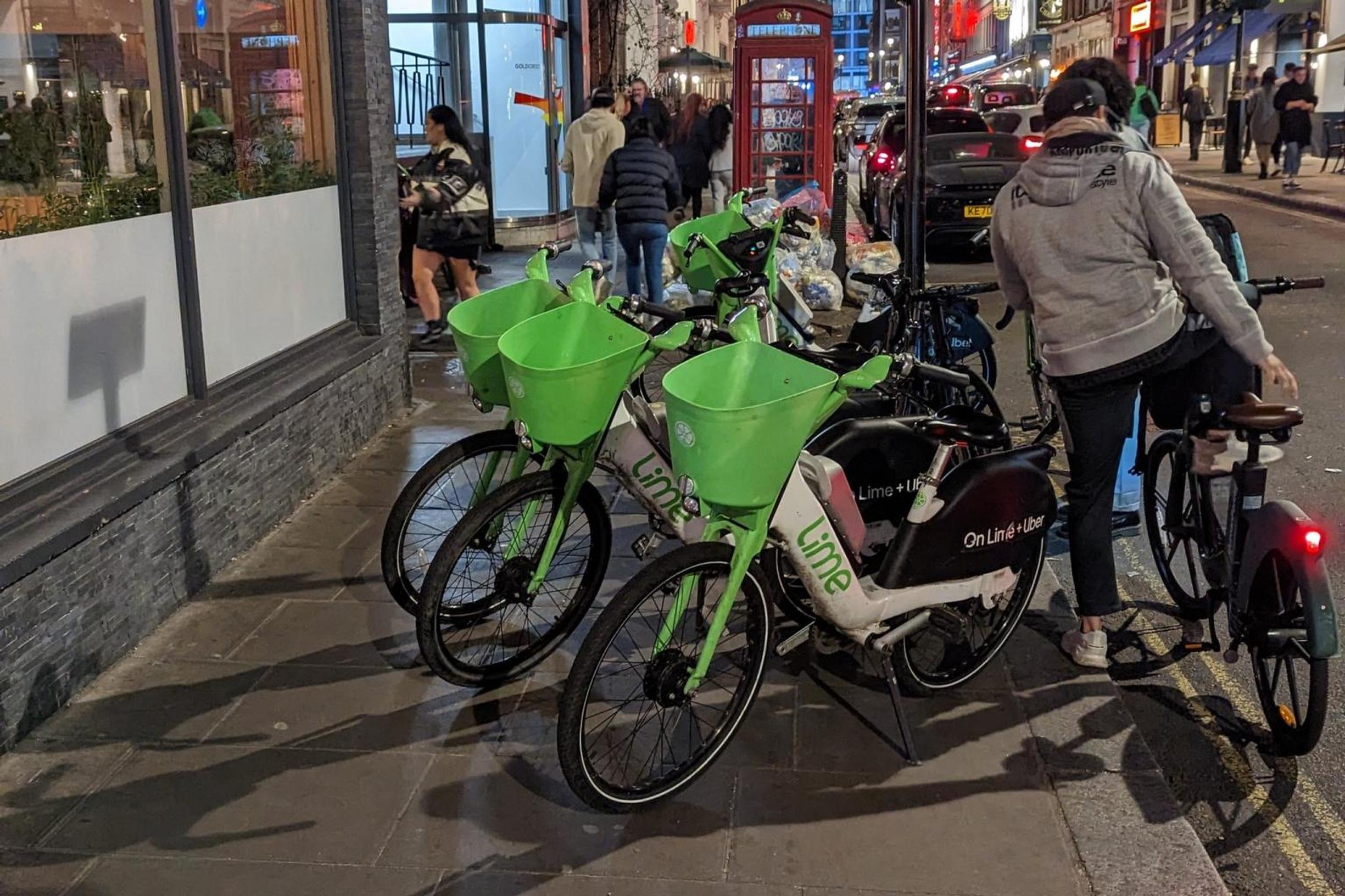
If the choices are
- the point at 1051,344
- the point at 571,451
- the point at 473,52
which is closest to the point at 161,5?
the point at 571,451

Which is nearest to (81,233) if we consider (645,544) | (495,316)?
(495,316)

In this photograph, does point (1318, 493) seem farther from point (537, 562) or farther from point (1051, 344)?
point (537, 562)

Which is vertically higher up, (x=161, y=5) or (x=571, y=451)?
(x=161, y=5)

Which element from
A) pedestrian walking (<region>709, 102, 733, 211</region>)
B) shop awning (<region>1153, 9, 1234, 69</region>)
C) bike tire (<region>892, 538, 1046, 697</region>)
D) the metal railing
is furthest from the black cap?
shop awning (<region>1153, 9, 1234, 69</region>)

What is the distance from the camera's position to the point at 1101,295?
4188mm

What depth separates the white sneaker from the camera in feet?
14.7

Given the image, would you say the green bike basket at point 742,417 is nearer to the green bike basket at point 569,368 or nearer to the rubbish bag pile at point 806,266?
the green bike basket at point 569,368

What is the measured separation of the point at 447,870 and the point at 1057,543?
134 inches

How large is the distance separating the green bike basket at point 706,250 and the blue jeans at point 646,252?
3.76m

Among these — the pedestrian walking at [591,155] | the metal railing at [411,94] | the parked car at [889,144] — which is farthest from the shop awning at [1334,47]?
the pedestrian walking at [591,155]

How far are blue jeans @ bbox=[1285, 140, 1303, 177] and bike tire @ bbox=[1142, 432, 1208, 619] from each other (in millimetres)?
20310

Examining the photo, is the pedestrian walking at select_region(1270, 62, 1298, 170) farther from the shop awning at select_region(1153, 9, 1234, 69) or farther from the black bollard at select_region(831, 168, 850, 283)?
the black bollard at select_region(831, 168, 850, 283)

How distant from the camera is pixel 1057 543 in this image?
5.80 metres

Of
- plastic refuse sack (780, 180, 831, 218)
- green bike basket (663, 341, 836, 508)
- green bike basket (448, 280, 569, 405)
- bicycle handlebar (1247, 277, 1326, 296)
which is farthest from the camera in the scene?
plastic refuse sack (780, 180, 831, 218)
